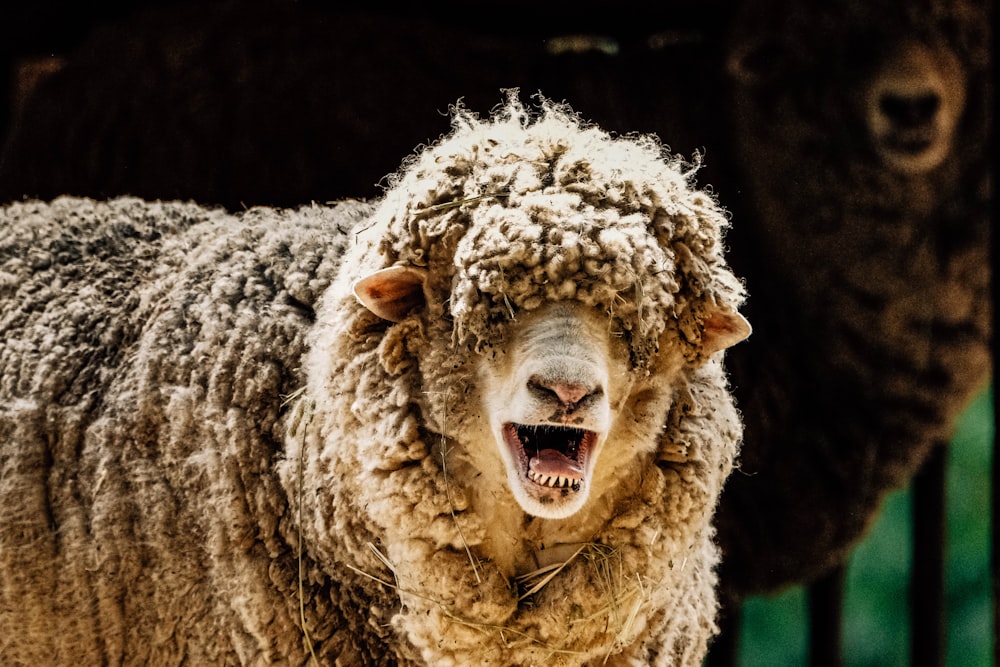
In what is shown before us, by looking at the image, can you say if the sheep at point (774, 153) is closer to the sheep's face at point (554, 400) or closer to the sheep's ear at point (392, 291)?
the sheep's ear at point (392, 291)

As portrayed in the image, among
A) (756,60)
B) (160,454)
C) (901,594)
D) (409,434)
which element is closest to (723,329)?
(409,434)

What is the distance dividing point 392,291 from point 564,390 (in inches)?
17.6

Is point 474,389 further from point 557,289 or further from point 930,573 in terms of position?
point 930,573

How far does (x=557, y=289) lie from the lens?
2008 millimetres

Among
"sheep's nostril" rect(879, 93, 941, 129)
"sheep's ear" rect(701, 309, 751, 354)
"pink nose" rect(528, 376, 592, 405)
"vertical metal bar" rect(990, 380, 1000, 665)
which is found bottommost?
"vertical metal bar" rect(990, 380, 1000, 665)

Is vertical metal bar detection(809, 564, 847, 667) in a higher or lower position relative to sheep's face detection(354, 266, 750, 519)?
lower

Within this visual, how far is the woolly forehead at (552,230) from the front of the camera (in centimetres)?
202

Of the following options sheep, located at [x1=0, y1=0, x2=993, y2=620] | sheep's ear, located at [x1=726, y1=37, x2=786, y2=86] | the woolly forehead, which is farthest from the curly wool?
sheep's ear, located at [x1=726, y1=37, x2=786, y2=86]

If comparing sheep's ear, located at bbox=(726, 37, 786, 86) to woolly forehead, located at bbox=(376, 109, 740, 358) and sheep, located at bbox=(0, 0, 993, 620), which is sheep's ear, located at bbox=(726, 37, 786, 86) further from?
woolly forehead, located at bbox=(376, 109, 740, 358)

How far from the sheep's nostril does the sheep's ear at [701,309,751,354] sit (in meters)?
2.70

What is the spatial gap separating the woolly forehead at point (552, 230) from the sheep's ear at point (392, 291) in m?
0.03

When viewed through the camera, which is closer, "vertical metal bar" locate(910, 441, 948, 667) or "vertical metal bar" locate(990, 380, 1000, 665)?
"vertical metal bar" locate(990, 380, 1000, 665)

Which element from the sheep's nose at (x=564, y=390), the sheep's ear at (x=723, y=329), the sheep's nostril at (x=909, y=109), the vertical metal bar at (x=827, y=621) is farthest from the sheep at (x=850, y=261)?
the sheep's nose at (x=564, y=390)

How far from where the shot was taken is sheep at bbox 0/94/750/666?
80.3 inches
